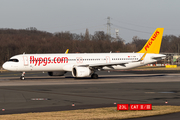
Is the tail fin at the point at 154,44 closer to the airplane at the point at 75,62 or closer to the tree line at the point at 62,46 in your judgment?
the airplane at the point at 75,62

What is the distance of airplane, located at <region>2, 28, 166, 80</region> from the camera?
130 feet

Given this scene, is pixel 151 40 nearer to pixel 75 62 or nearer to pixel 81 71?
pixel 75 62

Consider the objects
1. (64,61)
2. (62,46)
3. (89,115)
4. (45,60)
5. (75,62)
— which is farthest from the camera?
(62,46)

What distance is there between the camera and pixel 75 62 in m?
41.4

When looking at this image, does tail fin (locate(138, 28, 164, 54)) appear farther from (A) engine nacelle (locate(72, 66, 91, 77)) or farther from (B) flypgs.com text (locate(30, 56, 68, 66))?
(B) flypgs.com text (locate(30, 56, 68, 66))

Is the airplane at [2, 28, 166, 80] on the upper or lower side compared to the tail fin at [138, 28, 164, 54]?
lower

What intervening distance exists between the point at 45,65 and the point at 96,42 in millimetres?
85068

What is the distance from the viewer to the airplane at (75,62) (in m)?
39.6

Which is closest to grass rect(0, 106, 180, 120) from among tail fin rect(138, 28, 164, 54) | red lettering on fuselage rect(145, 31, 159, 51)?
tail fin rect(138, 28, 164, 54)

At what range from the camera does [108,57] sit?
42.7 metres

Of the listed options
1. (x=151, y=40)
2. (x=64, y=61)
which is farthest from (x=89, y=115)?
(x=151, y=40)

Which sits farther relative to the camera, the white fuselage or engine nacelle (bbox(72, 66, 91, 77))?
the white fuselage

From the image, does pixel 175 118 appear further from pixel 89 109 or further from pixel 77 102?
pixel 77 102

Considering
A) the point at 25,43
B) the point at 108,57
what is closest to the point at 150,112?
the point at 108,57
